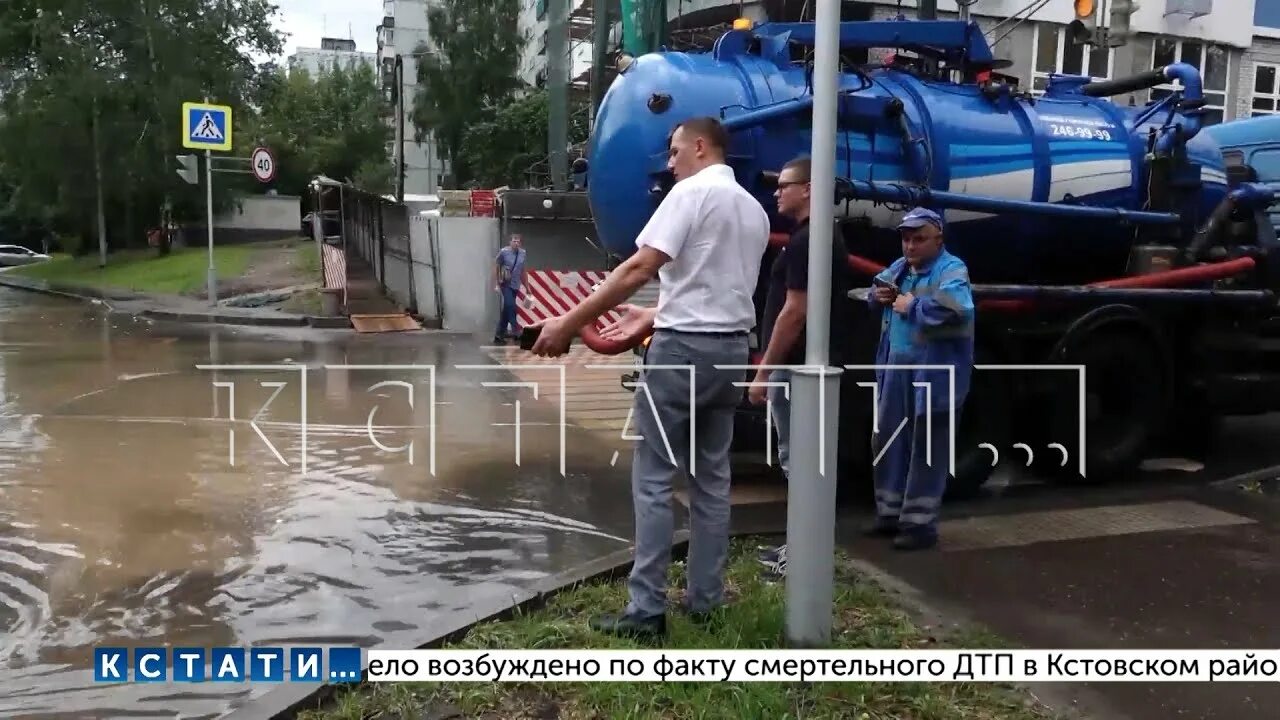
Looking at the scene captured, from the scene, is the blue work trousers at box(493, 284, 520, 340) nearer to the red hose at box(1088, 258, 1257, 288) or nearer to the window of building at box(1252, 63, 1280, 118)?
the red hose at box(1088, 258, 1257, 288)

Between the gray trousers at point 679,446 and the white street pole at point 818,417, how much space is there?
31 centimetres

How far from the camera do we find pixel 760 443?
23.1 ft

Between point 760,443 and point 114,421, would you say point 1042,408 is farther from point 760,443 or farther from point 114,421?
point 114,421

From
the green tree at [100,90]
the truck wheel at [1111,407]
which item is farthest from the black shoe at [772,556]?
the green tree at [100,90]

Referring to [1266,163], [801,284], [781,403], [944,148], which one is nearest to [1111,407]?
[944,148]

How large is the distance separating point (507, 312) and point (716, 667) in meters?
11.4

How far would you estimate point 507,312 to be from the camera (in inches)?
570

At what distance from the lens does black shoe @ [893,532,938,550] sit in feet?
17.3

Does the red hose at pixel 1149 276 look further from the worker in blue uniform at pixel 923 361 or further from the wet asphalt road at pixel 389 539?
the wet asphalt road at pixel 389 539

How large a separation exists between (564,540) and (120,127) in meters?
31.5

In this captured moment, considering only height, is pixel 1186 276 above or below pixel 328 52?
below

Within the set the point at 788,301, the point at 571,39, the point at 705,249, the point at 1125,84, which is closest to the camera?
the point at 705,249

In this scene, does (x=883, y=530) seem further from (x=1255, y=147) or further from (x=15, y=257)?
(x=15, y=257)

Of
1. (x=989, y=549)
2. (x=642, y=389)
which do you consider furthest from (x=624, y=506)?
(x=642, y=389)
